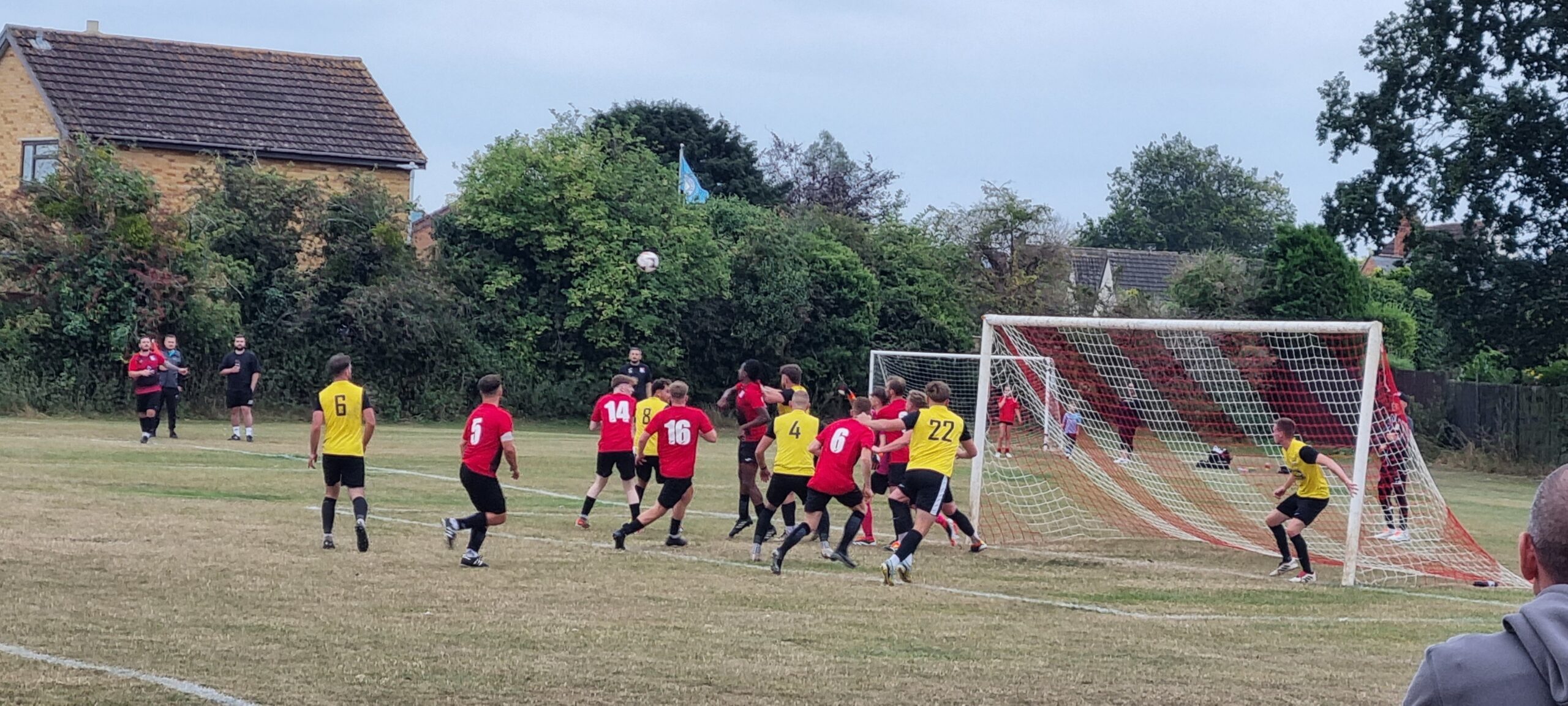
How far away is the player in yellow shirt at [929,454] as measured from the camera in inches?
495

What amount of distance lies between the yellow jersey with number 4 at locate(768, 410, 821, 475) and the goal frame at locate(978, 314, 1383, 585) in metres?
1.85

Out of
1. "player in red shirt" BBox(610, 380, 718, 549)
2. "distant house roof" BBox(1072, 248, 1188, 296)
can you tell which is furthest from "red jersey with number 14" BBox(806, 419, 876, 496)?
"distant house roof" BBox(1072, 248, 1188, 296)

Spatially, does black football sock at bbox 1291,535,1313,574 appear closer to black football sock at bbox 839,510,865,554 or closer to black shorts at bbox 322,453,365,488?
black football sock at bbox 839,510,865,554

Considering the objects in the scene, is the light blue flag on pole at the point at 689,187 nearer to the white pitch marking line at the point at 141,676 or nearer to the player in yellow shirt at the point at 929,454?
the player in yellow shirt at the point at 929,454

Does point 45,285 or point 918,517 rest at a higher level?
point 45,285

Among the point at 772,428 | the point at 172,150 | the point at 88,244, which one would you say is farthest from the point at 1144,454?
the point at 172,150

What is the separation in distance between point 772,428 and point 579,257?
22.9 metres

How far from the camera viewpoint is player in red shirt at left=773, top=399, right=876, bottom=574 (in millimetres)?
12828

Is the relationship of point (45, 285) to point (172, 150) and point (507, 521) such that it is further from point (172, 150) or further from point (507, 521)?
point (507, 521)

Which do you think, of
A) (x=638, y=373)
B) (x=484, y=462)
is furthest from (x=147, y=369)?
(x=484, y=462)

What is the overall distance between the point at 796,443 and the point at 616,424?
8.97 feet

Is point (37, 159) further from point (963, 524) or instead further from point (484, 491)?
point (963, 524)

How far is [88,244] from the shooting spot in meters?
31.6

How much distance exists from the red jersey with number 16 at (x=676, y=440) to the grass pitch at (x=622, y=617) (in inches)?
29.0
